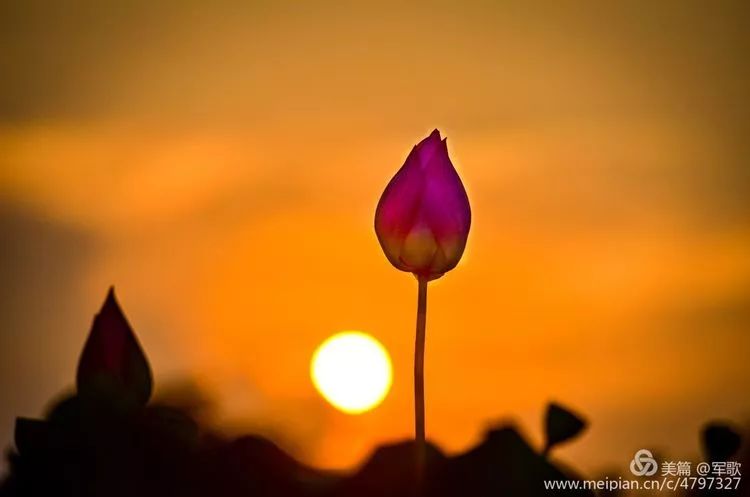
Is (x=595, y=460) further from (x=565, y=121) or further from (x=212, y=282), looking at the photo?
(x=565, y=121)

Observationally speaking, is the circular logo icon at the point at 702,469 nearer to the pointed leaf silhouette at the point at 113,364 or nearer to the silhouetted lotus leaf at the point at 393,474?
the silhouetted lotus leaf at the point at 393,474

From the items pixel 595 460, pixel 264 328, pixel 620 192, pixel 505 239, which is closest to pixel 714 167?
pixel 620 192

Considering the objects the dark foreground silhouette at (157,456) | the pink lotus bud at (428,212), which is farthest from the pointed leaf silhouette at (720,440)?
the pink lotus bud at (428,212)

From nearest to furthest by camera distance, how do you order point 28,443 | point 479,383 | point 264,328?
1. point 28,443
2. point 479,383
3. point 264,328

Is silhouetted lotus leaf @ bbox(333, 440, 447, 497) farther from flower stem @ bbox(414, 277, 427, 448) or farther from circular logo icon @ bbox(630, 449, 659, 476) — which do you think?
circular logo icon @ bbox(630, 449, 659, 476)

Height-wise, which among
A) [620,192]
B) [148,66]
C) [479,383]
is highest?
[148,66]

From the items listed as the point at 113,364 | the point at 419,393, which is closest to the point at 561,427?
the point at 419,393
